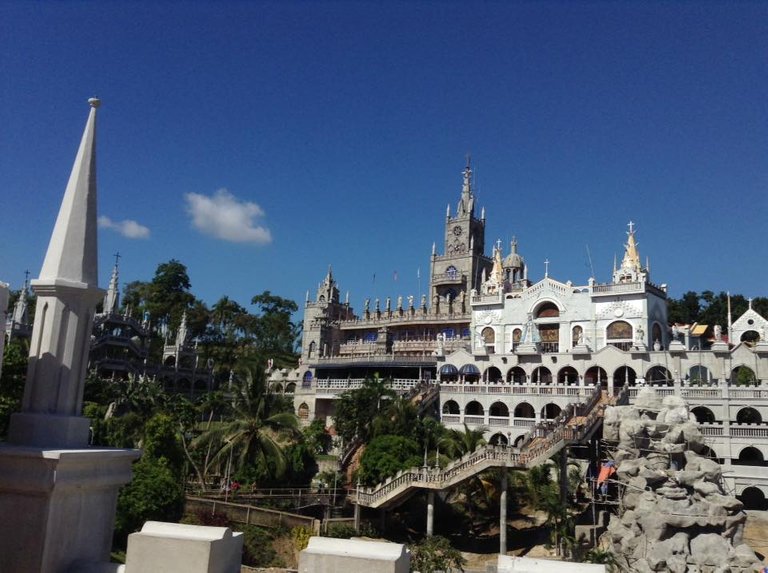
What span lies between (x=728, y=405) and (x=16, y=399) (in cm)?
3337

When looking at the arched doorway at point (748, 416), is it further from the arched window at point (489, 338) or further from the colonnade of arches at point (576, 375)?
the arched window at point (489, 338)

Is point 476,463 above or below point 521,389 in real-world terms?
below

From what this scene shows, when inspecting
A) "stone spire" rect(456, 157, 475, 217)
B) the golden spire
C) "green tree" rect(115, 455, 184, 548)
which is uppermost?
"stone spire" rect(456, 157, 475, 217)

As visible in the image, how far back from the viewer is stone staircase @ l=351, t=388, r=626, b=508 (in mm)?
27484

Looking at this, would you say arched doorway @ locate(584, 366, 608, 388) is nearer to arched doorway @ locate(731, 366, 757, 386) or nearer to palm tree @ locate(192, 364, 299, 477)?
arched doorway @ locate(731, 366, 757, 386)

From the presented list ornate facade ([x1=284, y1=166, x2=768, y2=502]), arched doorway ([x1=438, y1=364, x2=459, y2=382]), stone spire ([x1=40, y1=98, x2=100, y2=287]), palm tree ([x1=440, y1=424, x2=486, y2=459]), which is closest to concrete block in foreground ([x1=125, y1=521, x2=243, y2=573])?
stone spire ([x1=40, y1=98, x2=100, y2=287])

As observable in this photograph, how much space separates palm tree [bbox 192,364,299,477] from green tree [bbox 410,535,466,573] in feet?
37.4

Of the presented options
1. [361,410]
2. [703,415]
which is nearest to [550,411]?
[703,415]

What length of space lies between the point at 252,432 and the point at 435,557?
13.3 m

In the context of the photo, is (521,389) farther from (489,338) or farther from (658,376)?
(489,338)

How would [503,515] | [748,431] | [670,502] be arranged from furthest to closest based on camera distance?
1. [748,431]
2. [503,515]
3. [670,502]

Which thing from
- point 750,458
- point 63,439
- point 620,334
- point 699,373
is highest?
point 620,334

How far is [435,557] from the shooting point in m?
19.8

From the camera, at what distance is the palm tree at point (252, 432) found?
30.2 m
